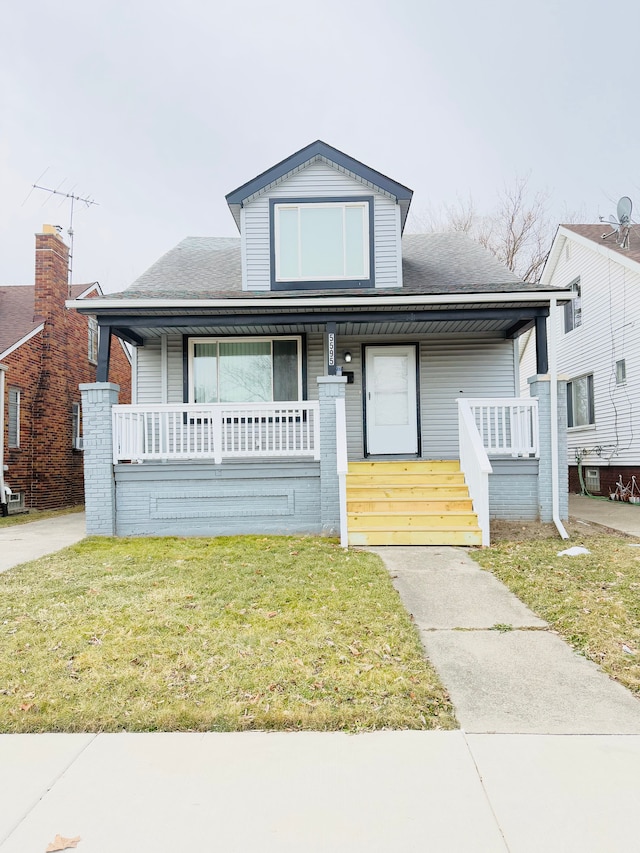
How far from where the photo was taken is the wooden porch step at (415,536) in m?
7.12

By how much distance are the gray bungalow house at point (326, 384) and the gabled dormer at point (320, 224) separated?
1.0 inches

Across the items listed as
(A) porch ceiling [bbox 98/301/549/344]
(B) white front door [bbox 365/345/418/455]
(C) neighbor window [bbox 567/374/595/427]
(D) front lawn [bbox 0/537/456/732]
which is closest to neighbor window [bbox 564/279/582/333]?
(C) neighbor window [bbox 567/374/595/427]

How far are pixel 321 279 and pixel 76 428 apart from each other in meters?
9.11

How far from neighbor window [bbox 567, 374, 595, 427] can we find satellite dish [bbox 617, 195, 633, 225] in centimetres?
390

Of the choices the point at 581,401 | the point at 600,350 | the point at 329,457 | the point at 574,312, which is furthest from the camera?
the point at 574,312

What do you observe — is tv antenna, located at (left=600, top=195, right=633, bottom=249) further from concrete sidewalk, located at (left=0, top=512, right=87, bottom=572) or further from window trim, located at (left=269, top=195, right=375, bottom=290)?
concrete sidewalk, located at (left=0, top=512, right=87, bottom=572)

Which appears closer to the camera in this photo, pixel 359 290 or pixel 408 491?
pixel 408 491

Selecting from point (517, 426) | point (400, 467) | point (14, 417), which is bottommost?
point (400, 467)

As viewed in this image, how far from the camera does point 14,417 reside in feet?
42.9

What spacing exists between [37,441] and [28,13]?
10.7 metres

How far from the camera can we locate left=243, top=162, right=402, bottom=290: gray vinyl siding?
9906 millimetres

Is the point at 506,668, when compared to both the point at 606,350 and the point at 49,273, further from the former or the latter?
the point at 49,273

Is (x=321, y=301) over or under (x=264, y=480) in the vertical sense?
over

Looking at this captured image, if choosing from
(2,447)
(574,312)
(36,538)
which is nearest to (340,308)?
(36,538)
